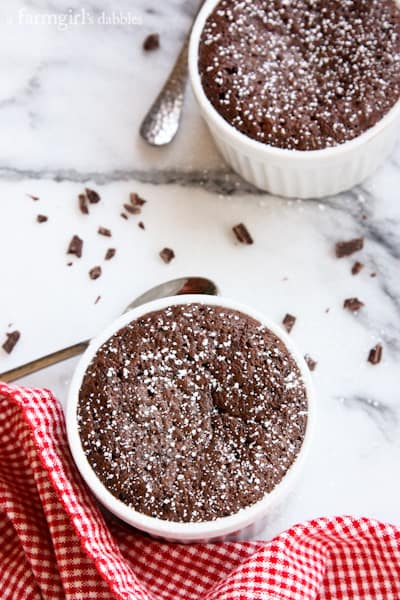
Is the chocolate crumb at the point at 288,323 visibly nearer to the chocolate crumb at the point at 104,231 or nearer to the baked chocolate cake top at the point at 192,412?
the baked chocolate cake top at the point at 192,412

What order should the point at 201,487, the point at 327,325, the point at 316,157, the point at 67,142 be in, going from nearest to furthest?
the point at 201,487 → the point at 316,157 → the point at 327,325 → the point at 67,142


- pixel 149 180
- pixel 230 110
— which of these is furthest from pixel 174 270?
pixel 230 110

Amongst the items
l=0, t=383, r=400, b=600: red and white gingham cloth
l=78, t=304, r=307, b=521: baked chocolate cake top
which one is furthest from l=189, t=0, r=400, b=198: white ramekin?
l=0, t=383, r=400, b=600: red and white gingham cloth

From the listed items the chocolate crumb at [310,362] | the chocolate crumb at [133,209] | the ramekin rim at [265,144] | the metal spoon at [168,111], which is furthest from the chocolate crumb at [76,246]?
the chocolate crumb at [310,362]

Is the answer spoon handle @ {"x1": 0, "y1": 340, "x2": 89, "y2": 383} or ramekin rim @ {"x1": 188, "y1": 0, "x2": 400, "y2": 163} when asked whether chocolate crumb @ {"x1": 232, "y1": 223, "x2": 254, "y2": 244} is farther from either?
spoon handle @ {"x1": 0, "y1": 340, "x2": 89, "y2": 383}

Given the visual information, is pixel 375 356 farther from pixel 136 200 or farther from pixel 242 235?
pixel 136 200

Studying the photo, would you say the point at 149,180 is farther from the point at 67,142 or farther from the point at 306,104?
the point at 306,104
